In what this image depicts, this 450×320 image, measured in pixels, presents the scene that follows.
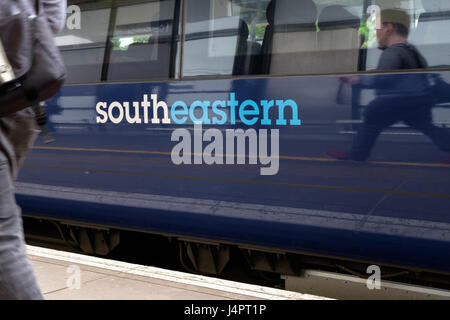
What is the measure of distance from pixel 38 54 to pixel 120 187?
11.2 ft

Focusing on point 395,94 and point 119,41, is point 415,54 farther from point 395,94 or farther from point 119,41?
point 119,41

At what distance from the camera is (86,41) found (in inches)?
225

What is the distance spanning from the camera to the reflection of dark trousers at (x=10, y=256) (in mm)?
1845

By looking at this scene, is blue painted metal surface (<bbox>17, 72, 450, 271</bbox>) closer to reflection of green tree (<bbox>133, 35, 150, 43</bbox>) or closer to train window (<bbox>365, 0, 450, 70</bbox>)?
train window (<bbox>365, 0, 450, 70</bbox>)

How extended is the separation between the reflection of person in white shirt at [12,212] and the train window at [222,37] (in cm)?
280

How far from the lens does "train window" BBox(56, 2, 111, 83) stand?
5586 mm

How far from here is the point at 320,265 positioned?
475 cm

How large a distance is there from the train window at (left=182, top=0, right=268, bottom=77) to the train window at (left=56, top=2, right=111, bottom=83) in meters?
0.92

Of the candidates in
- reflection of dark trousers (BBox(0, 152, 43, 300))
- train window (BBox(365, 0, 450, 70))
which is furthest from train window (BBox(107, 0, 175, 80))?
reflection of dark trousers (BBox(0, 152, 43, 300))

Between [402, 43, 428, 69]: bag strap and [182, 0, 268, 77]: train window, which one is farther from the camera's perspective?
[182, 0, 268, 77]: train window

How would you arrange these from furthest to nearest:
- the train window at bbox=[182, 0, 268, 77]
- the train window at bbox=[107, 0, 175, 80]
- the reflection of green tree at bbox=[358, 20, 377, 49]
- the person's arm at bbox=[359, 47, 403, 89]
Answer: the train window at bbox=[107, 0, 175, 80], the train window at bbox=[182, 0, 268, 77], the reflection of green tree at bbox=[358, 20, 377, 49], the person's arm at bbox=[359, 47, 403, 89]

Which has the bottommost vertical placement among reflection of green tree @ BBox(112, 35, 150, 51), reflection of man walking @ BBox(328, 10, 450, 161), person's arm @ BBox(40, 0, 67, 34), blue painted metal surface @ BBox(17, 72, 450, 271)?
blue painted metal surface @ BBox(17, 72, 450, 271)

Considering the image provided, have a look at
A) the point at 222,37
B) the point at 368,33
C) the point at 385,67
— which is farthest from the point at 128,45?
the point at 385,67

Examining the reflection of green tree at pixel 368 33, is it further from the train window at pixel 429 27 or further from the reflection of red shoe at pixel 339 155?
the reflection of red shoe at pixel 339 155
